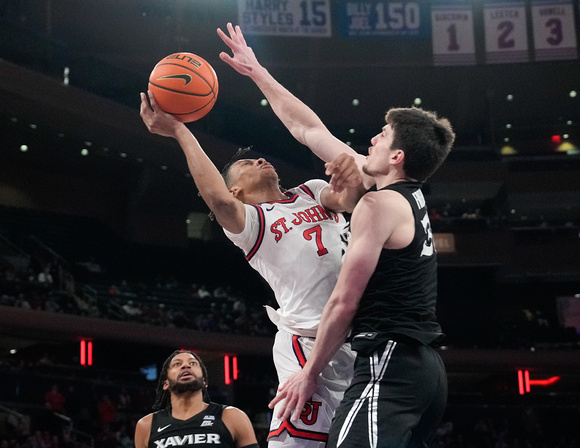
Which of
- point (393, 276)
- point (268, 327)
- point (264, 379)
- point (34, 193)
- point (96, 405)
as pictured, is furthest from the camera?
point (34, 193)

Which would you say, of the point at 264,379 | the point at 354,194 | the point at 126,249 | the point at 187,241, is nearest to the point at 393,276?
the point at 354,194

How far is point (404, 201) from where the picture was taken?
2947 millimetres

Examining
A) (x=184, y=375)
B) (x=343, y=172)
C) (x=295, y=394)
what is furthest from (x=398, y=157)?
(x=184, y=375)

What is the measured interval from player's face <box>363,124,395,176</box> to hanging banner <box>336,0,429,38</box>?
17.4 metres

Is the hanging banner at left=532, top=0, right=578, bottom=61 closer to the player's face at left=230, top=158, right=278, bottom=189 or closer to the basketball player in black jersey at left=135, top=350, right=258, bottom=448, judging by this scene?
the basketball player in black jersey at left=135, top=350, right=258, bottom=448

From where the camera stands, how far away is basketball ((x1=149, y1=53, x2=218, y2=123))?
12.6ft

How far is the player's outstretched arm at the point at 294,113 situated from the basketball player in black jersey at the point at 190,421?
251cm

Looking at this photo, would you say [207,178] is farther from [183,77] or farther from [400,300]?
[400,300]

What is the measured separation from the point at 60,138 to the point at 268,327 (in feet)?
24.3

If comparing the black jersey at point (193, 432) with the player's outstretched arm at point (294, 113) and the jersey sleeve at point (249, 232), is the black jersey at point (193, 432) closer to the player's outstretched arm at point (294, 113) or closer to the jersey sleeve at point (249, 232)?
the jersey sleeve at point (249, 232)

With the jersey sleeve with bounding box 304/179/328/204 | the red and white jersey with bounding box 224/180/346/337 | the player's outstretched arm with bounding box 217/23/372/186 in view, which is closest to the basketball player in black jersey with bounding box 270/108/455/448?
the red and white jersey with bounding box 224/180/346/337

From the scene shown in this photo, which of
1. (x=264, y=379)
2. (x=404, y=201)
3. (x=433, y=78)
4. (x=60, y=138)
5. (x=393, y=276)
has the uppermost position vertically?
(x=433, y=78)

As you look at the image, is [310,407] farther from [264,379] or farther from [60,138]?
[60,138]

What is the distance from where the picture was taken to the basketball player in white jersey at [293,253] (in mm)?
3535
